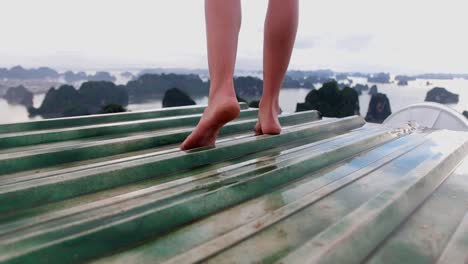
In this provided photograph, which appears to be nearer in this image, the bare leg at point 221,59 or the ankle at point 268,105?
the bare leg at point 221,59

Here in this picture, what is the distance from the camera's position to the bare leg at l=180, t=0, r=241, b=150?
1.10 meters

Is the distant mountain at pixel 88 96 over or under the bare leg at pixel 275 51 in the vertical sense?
under

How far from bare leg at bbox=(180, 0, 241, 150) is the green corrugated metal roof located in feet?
0.33

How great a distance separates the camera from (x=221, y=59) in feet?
3.67

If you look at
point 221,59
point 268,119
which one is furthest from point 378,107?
point 221,59

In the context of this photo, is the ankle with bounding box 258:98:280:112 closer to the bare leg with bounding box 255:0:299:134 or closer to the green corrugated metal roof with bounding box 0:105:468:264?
the bare leg with bounding box 255:0:299:134

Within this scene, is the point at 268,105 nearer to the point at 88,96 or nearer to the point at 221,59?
the point at 221,59

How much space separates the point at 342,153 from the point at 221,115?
0.41 meters

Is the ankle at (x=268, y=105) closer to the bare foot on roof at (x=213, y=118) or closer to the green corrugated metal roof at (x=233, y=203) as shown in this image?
the green corrugated metal roof at (x=233, y=203)

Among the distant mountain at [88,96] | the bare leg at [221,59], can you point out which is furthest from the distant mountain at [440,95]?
the bare leg at [221,59]

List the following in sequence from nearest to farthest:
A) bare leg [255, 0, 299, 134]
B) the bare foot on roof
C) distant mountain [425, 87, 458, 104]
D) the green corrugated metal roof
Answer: the green corrugated metal roof < the bare foot on roof < bare leg [255, 0, 299, 134] < distant mountain [425, 87, 458, 104]

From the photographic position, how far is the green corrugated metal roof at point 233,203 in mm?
578

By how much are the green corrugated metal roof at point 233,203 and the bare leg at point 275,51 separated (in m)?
0.14

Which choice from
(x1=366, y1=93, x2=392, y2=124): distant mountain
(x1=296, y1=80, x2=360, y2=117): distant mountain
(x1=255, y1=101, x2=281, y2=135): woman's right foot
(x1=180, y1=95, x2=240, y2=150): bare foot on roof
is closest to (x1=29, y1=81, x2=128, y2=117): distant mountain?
(x1=296, y1=80, x2=360, y2=117): distant mountain
